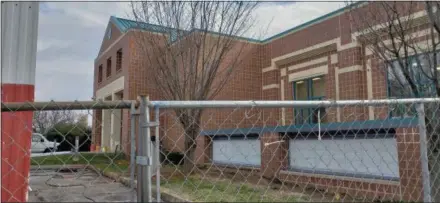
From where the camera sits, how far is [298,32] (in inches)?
625

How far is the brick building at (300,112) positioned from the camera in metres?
6.23

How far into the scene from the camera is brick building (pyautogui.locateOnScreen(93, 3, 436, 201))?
623cm

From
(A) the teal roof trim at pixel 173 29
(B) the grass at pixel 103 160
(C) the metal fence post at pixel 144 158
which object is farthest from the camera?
(A) the teal roof trim at pixel 173 29

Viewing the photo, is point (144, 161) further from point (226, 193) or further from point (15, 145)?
point (226, 193)

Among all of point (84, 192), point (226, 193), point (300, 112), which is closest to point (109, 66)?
point (300, 112)

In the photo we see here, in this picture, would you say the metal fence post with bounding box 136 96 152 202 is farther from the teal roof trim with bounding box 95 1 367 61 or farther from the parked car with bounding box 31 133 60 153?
the teal roof trim with bounding box 95 1 367 61

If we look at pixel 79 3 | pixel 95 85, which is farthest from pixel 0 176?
pixel 95 85

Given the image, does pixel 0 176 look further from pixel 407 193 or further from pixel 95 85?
pixel 95 85

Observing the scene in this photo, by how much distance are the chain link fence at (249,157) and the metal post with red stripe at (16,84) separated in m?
0.01

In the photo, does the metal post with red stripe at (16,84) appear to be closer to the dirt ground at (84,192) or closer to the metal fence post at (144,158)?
the dirt ground at (84,192)

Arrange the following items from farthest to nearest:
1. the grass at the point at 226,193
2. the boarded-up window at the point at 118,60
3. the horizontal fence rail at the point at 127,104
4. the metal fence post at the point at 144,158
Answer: the boarded-up window at the point at 118,60, the grass at the point at 226,193, the metal fence post at the point at 144,158, the horizontal fence rail at the point at 127,104

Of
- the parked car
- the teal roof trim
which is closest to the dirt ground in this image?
the parked car

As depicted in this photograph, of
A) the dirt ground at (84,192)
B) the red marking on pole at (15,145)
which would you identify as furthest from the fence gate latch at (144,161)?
the red marking on pole at (15,145)

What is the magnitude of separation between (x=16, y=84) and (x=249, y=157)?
821 cm
